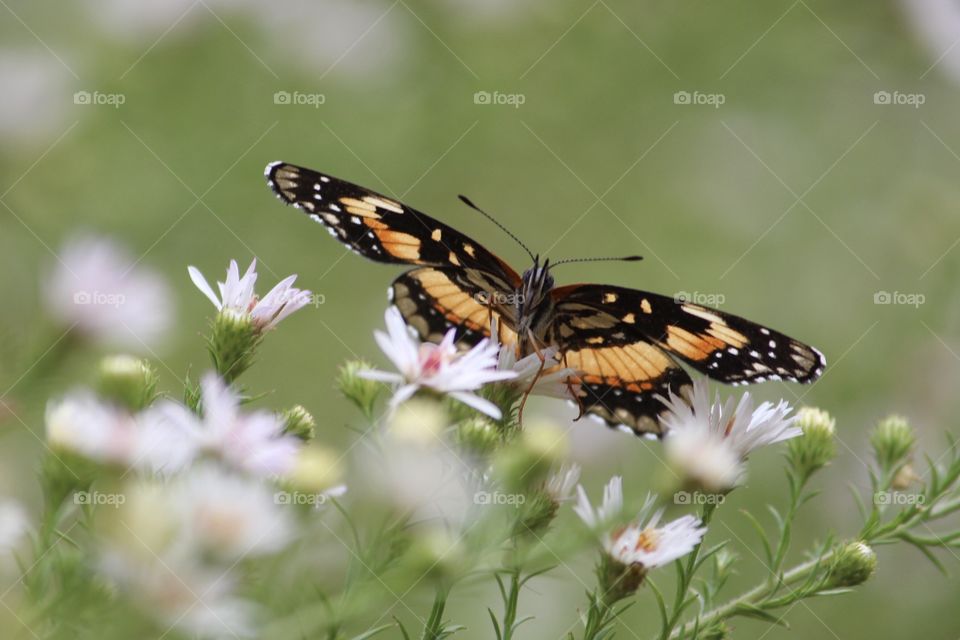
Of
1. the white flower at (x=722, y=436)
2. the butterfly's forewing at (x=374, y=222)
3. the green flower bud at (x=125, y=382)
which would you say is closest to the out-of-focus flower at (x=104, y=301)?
the green flower bud at (x=125, y=382)

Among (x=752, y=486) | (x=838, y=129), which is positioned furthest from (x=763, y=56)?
(x=752, y=486)

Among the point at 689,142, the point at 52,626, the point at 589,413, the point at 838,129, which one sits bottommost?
the point at 52,626

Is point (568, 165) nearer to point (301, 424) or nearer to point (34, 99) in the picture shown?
point (34, 99)

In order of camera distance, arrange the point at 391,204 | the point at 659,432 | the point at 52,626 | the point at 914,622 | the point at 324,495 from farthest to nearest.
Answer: the point at 914,622 → the point at 391,204 → the point at 659,432 → the point at 324,495 → the point at 52,626

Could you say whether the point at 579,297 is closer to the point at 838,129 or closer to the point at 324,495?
the point at 324,495

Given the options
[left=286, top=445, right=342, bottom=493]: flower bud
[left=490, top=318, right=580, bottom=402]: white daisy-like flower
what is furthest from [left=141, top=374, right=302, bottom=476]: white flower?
[left=490, top=318, right=580, bottom=402]: white daisy-like flower

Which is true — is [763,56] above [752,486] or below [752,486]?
above
